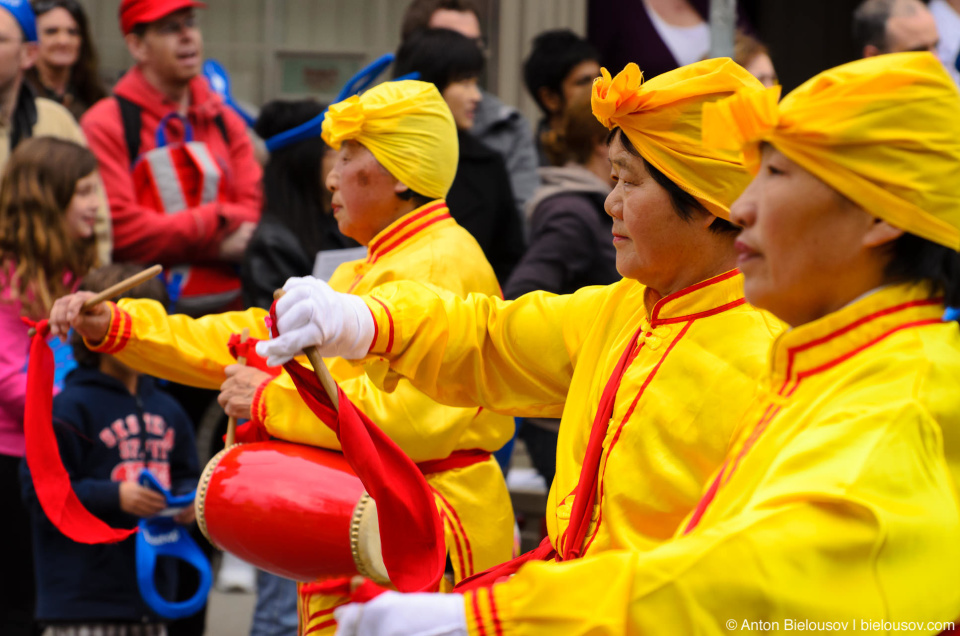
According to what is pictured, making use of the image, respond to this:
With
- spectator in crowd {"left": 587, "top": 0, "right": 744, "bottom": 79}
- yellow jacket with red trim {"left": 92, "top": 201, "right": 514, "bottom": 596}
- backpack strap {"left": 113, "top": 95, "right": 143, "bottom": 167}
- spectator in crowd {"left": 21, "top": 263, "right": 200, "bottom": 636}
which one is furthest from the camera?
spectator in crowd {"left": 587, "top": 0, "right": 744, "bottom": 79}

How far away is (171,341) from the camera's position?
11.3 ft

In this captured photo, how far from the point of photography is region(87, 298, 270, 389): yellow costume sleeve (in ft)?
11.2

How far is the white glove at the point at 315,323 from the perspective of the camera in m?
2.31

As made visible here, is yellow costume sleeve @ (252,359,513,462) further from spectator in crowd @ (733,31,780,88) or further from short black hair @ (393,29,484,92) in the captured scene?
spectator in crowd @ (733,31,780,88)

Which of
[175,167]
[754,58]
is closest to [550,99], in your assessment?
[754,58]

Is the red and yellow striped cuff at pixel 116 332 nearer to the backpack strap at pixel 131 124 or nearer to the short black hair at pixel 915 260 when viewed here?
the backpack strap at pixel 131 124

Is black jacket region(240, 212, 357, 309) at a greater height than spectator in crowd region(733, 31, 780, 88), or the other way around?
spectator in crowd region(733, 31, 780, 88)

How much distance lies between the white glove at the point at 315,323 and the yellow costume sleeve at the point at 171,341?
0.98 metres

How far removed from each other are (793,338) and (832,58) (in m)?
7.46

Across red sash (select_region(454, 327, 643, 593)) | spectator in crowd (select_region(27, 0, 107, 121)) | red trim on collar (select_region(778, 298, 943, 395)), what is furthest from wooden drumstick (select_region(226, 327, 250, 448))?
spectator in crowd (select_region(27, 0, 107, 121))

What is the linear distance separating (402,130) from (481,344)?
92cm

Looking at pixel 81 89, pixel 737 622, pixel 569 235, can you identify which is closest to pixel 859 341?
pixel 737 622

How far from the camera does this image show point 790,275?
72.4 inches

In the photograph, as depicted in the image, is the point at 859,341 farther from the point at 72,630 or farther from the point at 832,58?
the point at 832,58
